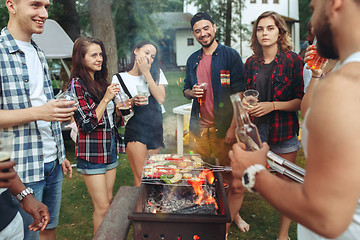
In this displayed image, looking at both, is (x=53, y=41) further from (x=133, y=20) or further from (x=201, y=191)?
(x=133, y=20)

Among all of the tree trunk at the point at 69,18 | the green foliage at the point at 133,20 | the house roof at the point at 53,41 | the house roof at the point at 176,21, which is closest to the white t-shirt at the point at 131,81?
the house roof at the point at 53,41

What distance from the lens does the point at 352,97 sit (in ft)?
3.16

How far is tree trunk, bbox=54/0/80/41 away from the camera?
9688 mm

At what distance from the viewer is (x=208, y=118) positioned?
4.07 metres

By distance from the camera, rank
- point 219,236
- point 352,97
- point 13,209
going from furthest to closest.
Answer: point 219,236, point 13,209, point 352,97

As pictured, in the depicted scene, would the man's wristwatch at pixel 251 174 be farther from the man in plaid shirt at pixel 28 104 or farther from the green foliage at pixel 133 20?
the green foliage at pixel 133 20

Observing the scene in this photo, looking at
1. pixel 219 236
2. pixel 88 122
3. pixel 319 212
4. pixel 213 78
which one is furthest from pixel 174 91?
pixel 319 212

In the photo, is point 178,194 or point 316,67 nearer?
point 316,67

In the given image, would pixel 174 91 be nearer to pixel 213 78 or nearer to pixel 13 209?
pixel 213 78

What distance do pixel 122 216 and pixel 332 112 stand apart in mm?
2319

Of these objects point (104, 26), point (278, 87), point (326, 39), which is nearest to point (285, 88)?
point (278, 87)

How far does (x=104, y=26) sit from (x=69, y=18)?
4.15ft

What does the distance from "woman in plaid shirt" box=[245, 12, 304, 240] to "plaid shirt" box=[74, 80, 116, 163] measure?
181 centimetres

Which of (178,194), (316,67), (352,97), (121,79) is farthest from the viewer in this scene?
(121,79)
